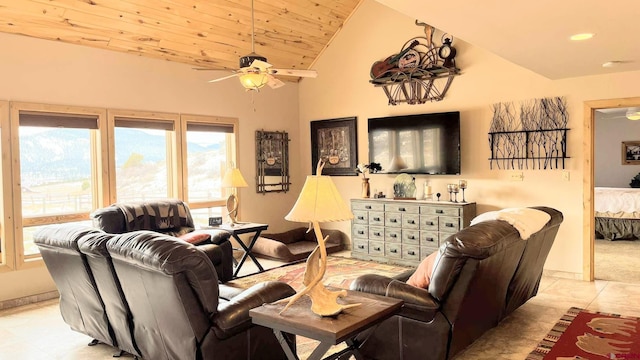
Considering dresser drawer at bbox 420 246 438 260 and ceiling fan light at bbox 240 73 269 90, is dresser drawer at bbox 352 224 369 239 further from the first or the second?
ceiling fan light at bbox 240 73 269 90

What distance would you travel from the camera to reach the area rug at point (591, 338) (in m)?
3.48

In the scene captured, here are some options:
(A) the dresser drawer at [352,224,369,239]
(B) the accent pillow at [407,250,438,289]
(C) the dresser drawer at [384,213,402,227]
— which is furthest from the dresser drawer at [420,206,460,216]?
(B) the accent pillow at [407,250,438,289]

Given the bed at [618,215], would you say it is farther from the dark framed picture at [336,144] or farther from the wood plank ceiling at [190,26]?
the wood plank ceiling at [190,26]

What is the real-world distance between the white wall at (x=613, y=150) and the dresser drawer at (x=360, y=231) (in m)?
7.44

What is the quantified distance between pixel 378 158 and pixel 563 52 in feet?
10.9

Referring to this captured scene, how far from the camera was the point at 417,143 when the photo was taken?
682cm

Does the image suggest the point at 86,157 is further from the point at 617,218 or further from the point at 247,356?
the point at 617,218

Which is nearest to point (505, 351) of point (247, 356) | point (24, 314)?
point (247, 356)

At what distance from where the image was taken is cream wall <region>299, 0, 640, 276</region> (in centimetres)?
571

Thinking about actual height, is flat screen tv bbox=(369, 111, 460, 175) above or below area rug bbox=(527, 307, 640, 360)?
above

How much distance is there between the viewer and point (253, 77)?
4.45m

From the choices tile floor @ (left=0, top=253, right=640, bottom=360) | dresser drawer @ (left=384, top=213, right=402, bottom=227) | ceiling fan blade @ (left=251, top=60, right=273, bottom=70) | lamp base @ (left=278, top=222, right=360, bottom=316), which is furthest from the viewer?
dresser drawer @ (left=384, top=213, right=402, bottom=227)

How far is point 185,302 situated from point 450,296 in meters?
1.61

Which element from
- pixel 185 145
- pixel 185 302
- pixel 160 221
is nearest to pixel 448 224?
pixel 160 221
